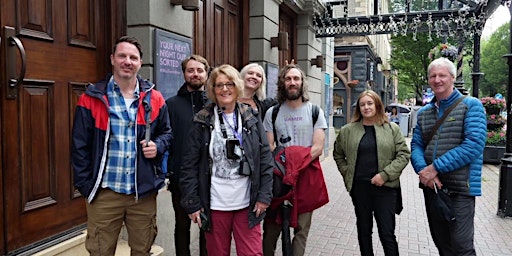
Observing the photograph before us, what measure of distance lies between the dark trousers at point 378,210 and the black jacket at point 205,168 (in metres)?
1.26

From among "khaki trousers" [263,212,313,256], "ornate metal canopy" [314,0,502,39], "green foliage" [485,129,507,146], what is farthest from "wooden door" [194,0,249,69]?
"green foliage" [485,129,507,146]

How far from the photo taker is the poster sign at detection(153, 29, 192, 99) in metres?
4.30

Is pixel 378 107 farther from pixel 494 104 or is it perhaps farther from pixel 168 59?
pixel 494 104

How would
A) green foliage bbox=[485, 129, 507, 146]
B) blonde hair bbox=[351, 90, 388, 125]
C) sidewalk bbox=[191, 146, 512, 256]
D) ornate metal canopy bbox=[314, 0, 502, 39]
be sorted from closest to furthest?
blonde hair bbox=[351, 90, 388, 125] → sidewalk bbox=[191, 146, 512, 256] → ornate metal canopy bbox=[314, 0, 502, 39] → green foliage bbox=[485, 129, 507, 146]

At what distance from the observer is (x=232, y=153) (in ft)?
9.33

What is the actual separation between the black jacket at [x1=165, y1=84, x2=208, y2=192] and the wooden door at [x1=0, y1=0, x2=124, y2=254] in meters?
0.90

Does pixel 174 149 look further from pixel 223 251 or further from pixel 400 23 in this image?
pixel 400 23

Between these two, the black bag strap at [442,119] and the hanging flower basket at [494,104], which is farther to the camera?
the hanging flower basket at [494,104]

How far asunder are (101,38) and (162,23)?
731 millimetres

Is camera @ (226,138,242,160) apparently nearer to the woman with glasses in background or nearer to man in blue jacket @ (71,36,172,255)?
man in blue jacket @ (71,36,172,255)

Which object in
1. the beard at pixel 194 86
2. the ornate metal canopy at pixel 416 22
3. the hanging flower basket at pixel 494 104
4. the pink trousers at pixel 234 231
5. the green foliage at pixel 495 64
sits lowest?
the pink trousers at pixel 234 231

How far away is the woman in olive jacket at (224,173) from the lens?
290 cm

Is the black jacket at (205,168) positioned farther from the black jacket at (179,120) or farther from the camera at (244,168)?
the black jacket at (179,120)

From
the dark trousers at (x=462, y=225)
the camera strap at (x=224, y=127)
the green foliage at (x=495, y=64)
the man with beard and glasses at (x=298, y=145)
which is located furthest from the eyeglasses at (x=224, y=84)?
the green foliage at (x=495, y=64)
